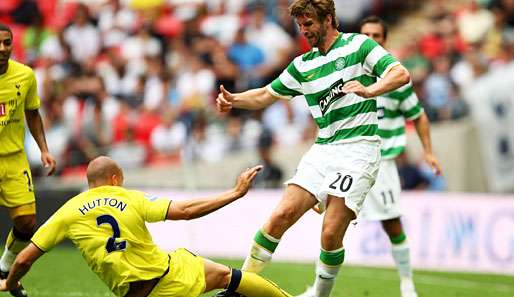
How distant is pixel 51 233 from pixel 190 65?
12143 millimetres

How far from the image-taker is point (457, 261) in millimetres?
14922

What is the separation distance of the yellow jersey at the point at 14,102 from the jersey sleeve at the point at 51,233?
2.32 m

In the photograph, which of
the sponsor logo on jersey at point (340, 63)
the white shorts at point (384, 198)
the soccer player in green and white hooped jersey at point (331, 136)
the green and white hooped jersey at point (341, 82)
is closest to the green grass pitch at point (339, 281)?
the white shorts at point (384, 198)

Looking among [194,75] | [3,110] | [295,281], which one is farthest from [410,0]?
[3,110]

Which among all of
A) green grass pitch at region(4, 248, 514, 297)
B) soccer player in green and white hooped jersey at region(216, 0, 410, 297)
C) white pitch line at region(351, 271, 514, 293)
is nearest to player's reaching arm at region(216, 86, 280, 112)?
soccer player in green and white hooped jersey at region(216, 0, 410, 297)

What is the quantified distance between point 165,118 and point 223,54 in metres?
1.67

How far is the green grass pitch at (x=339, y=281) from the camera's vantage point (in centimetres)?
1125

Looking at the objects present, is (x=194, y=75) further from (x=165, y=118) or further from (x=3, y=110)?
(x=3, y=110)

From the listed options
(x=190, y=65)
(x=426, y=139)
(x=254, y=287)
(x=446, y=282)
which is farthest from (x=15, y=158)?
(x=190, y=65)

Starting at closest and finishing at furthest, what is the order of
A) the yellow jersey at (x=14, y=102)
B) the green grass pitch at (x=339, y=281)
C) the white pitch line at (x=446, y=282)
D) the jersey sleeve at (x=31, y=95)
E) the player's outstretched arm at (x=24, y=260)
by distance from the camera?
the player's outstretched arm at (x=24, y=260)
the yellow jersey at (x=14, y=102)
the jersey sleeve at (x=31, y=95)
the green grass pitch at (x=339, y=281)
the white pitch line at (x=446, y=282)

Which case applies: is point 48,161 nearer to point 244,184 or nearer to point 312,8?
point 312,8

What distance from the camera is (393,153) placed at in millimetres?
10695

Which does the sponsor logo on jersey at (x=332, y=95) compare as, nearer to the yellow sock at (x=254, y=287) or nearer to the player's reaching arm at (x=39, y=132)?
the yellow sock at (x=254, y=287)

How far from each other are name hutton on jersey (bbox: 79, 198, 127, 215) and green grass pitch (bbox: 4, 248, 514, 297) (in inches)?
119
